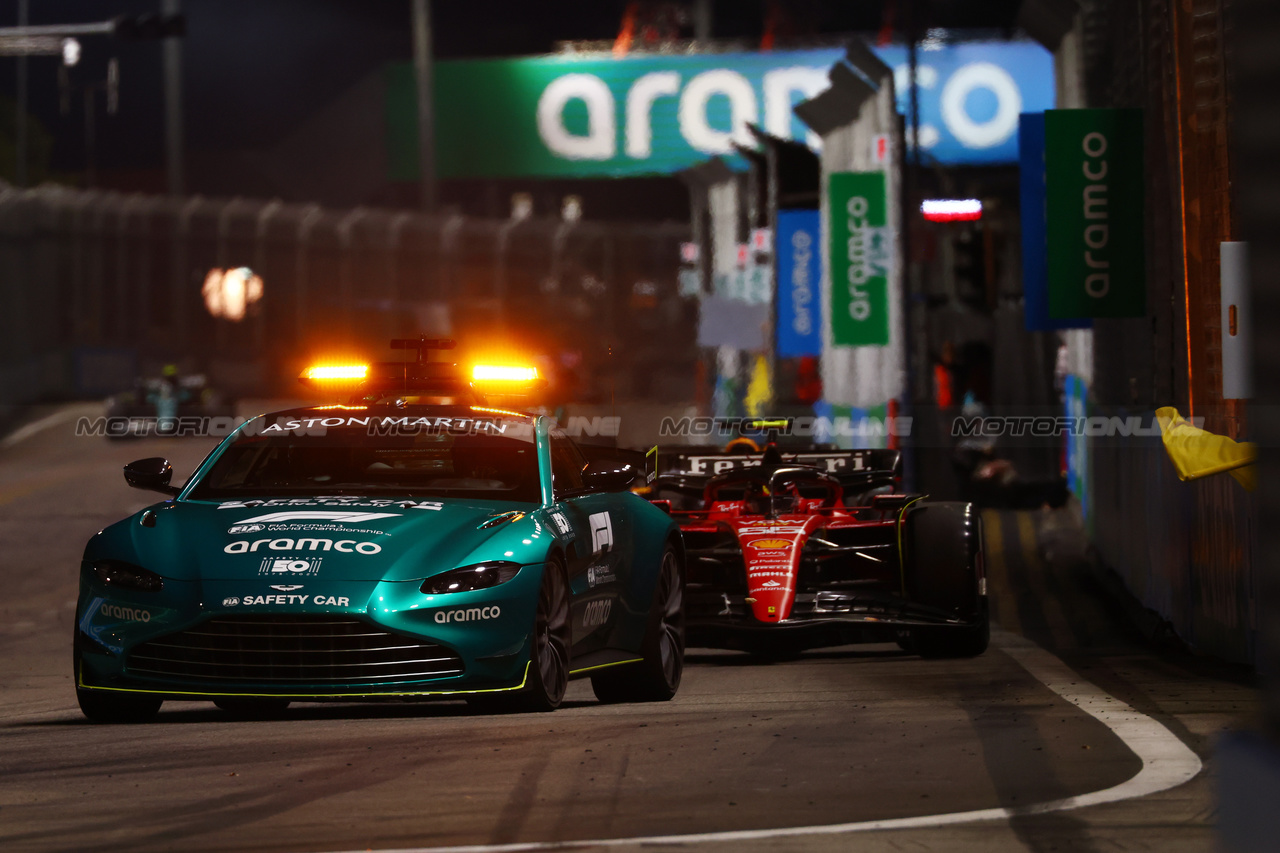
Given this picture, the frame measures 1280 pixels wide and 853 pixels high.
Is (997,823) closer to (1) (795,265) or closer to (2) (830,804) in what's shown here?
→ (2) (830,804)

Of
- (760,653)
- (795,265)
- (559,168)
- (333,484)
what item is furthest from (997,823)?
(559,168)

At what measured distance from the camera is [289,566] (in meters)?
7.88

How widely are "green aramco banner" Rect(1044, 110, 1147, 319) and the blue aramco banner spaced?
43.6 feet

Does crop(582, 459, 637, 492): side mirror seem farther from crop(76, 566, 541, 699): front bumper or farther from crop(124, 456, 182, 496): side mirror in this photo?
crop(124, 456, 182, 496): side mirror

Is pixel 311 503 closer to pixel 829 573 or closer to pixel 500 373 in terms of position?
pixel 500 373

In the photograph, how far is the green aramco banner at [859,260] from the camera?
2519 cm

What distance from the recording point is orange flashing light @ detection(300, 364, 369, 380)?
11.5 meters

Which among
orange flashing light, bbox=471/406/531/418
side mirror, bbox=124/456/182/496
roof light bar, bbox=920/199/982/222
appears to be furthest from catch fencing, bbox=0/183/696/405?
side mirror, bbox=124/456/182/496

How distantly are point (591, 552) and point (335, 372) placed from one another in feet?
10.4

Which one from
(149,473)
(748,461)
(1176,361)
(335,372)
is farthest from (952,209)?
(149,473)

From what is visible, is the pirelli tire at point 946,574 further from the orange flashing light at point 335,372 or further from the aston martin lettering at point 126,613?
the aston martin lettering at point 126,613

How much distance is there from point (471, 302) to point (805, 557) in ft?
171

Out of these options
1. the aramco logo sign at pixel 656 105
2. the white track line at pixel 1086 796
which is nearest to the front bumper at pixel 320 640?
the white track line at pixel 1086 796

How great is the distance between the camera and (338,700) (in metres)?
7.80
